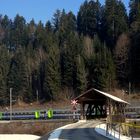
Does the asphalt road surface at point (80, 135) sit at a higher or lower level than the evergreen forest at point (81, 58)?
lower

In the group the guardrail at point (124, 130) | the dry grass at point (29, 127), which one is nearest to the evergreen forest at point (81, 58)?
the dry grass at point (29, 127)

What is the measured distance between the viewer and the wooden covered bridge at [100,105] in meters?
58.2

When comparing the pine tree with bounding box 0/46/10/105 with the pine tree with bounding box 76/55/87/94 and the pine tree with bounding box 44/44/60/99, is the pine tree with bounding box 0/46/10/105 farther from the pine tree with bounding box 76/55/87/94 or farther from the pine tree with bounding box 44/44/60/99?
the pine tree with bounding box 76/55/87/94

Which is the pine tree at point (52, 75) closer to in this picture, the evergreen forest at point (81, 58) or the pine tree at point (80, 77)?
the evergreen forest at point (81, 58)

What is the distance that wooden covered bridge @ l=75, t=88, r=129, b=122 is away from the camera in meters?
58.2

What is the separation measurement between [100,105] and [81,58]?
182ft

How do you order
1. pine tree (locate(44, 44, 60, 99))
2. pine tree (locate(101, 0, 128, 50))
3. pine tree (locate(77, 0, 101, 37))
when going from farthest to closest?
pine tree (locate(77, 0, 101, 37)) < pine tree (locate(101, 0, 128, 50)) < pine tree (locate(44, 44, 60, 99))

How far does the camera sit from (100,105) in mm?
64438

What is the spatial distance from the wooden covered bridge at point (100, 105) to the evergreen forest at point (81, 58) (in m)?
43.8

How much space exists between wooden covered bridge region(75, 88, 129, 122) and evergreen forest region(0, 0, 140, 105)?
43808 millimetres

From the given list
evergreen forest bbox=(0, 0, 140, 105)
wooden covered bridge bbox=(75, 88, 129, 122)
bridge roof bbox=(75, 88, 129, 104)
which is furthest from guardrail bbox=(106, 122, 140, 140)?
evergreen forest bbox=(0, 0, 140, 105)

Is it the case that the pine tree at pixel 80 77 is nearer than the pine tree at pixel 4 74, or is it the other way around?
the pine tree at pixel 80 77

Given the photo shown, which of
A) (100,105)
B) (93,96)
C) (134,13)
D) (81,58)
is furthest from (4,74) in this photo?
(93,96)

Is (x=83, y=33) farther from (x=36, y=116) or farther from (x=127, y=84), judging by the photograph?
(x=36, y=116)
